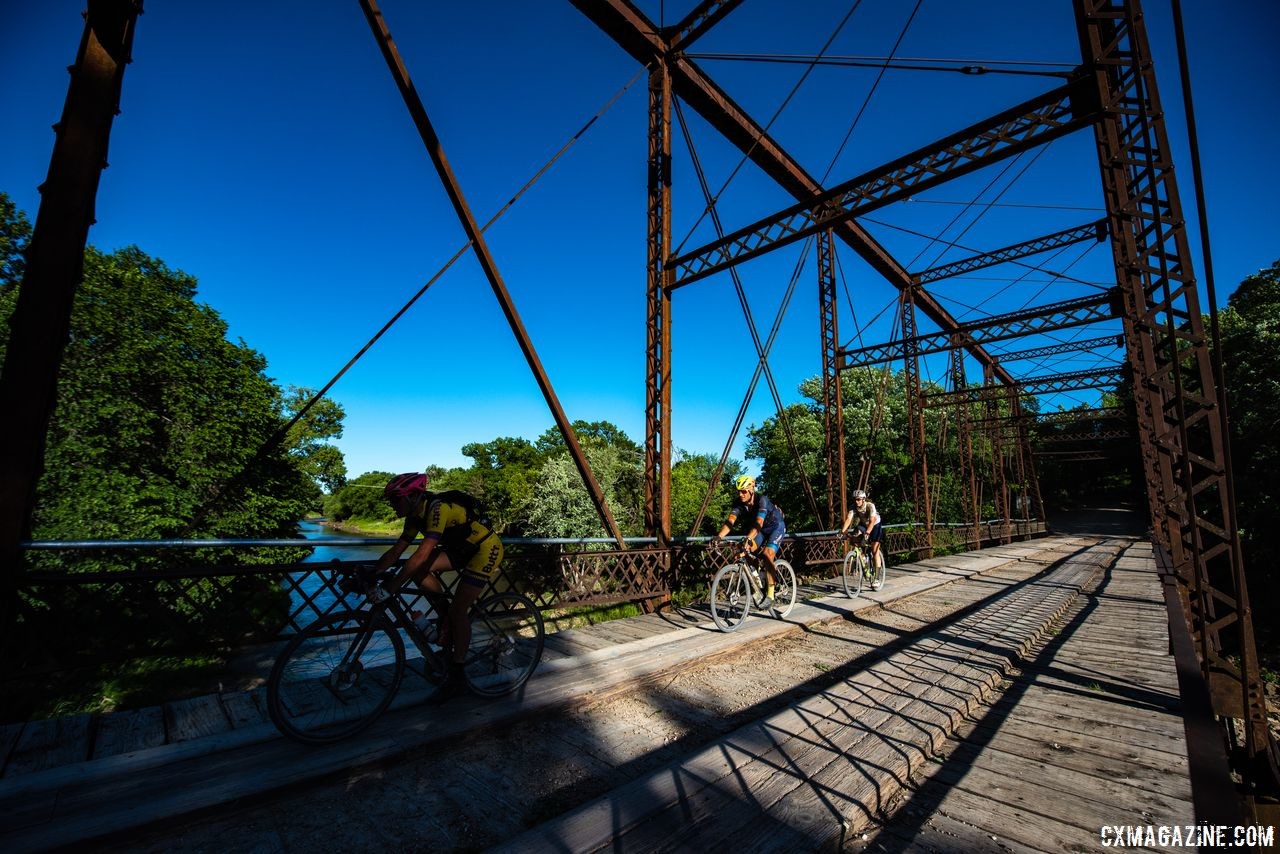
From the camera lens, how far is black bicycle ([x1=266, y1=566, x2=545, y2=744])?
128 inches

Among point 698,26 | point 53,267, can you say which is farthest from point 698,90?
point 53,267

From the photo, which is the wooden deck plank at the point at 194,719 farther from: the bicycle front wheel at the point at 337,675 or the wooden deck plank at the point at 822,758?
the wooden deck plank at the point at 822,758

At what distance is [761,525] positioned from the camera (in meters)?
7.19

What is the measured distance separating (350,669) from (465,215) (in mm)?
5017

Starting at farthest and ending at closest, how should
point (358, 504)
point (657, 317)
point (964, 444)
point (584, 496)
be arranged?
point (358, 504) < point (584, 496) < point (964, 444) < point (657, 317)

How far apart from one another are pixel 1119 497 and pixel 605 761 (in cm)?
8093

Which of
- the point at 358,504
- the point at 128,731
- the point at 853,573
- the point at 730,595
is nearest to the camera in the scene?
A: the point at 128,731

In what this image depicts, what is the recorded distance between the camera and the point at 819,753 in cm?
302

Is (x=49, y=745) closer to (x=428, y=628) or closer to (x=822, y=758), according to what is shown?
(x=428, y=628)

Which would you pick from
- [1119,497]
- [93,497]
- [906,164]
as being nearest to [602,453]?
[93,497]

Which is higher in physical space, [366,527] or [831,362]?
[831,362]

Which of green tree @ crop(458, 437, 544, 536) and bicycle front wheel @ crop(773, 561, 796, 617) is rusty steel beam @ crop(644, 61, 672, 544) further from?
green tree @ crop(458, 437, 544, 536)

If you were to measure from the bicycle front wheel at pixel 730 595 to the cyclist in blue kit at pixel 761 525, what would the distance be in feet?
1.46

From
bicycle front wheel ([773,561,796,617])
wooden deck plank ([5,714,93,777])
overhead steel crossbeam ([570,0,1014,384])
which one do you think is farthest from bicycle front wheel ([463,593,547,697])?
overhead steel crossbeam ([570,0,1014,384])
